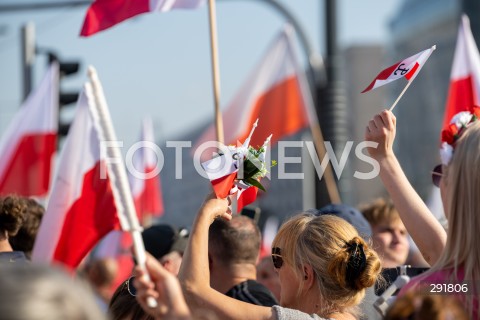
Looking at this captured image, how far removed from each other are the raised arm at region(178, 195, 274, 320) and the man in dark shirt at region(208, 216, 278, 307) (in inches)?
61.8

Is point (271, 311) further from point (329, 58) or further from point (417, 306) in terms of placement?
point (329, 58)

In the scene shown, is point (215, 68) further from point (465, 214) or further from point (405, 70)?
point (465, 214)

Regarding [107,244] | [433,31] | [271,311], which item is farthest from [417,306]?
[433,31]

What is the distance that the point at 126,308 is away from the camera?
4.17 metres

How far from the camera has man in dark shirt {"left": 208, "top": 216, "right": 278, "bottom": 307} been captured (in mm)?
4930

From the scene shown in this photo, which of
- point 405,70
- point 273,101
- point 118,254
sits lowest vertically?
point 118,254

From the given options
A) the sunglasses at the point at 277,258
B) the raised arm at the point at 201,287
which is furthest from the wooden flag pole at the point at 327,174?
the raised arm at the point at 201,287

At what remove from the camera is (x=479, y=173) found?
2.92 meters

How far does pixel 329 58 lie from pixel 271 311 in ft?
24.7

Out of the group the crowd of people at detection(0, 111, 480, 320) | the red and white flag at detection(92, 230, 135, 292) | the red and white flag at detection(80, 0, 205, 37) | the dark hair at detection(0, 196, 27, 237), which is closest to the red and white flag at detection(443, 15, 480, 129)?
the crowd of people at detection(0, 111, 480, 320)

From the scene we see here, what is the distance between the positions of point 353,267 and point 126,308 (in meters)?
1.08

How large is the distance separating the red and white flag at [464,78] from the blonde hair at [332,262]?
3.16 meters

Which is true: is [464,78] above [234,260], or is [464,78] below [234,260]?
above

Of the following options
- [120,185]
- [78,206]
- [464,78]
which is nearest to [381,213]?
[464,78]
